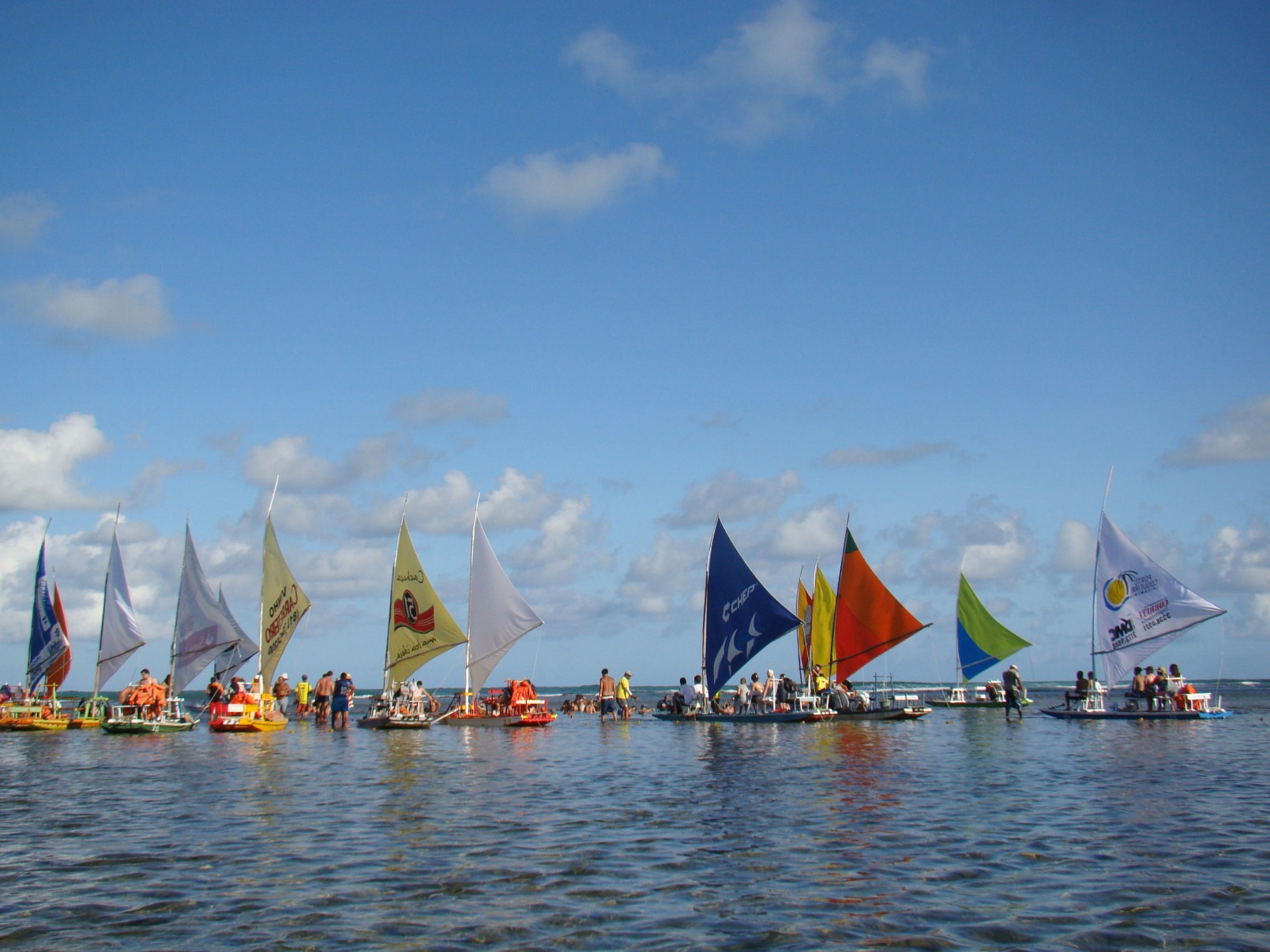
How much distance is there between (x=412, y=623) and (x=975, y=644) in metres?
29.3

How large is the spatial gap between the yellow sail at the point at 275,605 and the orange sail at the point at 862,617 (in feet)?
67.5

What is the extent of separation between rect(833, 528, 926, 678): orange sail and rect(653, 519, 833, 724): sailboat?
10.1 ft

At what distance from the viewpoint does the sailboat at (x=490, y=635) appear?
1490 inches

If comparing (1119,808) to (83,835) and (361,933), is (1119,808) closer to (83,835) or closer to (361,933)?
(361,933)

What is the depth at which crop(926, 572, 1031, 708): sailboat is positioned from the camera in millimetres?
48812

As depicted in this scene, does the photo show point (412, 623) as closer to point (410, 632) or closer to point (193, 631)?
point (410, 632)

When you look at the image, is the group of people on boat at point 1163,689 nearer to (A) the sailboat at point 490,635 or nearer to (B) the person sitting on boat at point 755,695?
(B) the person sitting on boat at point 755,695

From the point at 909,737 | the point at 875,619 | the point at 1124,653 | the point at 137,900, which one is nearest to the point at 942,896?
the point at 137,900

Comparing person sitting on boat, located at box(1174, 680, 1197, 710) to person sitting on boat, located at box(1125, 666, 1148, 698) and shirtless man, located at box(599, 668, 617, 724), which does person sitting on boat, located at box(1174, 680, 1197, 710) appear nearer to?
person sitting on boat, located at box(1125, 666, 1148, 698)

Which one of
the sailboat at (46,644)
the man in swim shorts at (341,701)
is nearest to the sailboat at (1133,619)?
the man in swim shorts at (341,701)

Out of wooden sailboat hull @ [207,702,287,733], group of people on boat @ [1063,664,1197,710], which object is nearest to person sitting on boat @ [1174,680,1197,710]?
group of people on boat @ [1063,664,1197,710]

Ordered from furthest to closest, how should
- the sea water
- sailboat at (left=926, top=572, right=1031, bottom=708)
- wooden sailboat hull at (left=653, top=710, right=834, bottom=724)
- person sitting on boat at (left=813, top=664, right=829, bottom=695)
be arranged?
sailboat at (left=926, top=572, right=1031, bottom=708)
person sitting on boat at (left=813, top=664, right=829, bottom=695)
wooden sailboat hull at (left=653, top=710, right=834, bottom=724)
the sea water

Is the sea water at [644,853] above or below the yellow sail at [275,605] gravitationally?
below

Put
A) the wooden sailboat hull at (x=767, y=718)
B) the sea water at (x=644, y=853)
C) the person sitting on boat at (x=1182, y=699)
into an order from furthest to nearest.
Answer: the person sitting on boat at (x=1182, y=699)
the wooden sailboat hull at (x=767, y=718)
the sea water at (x=644, y=853)
